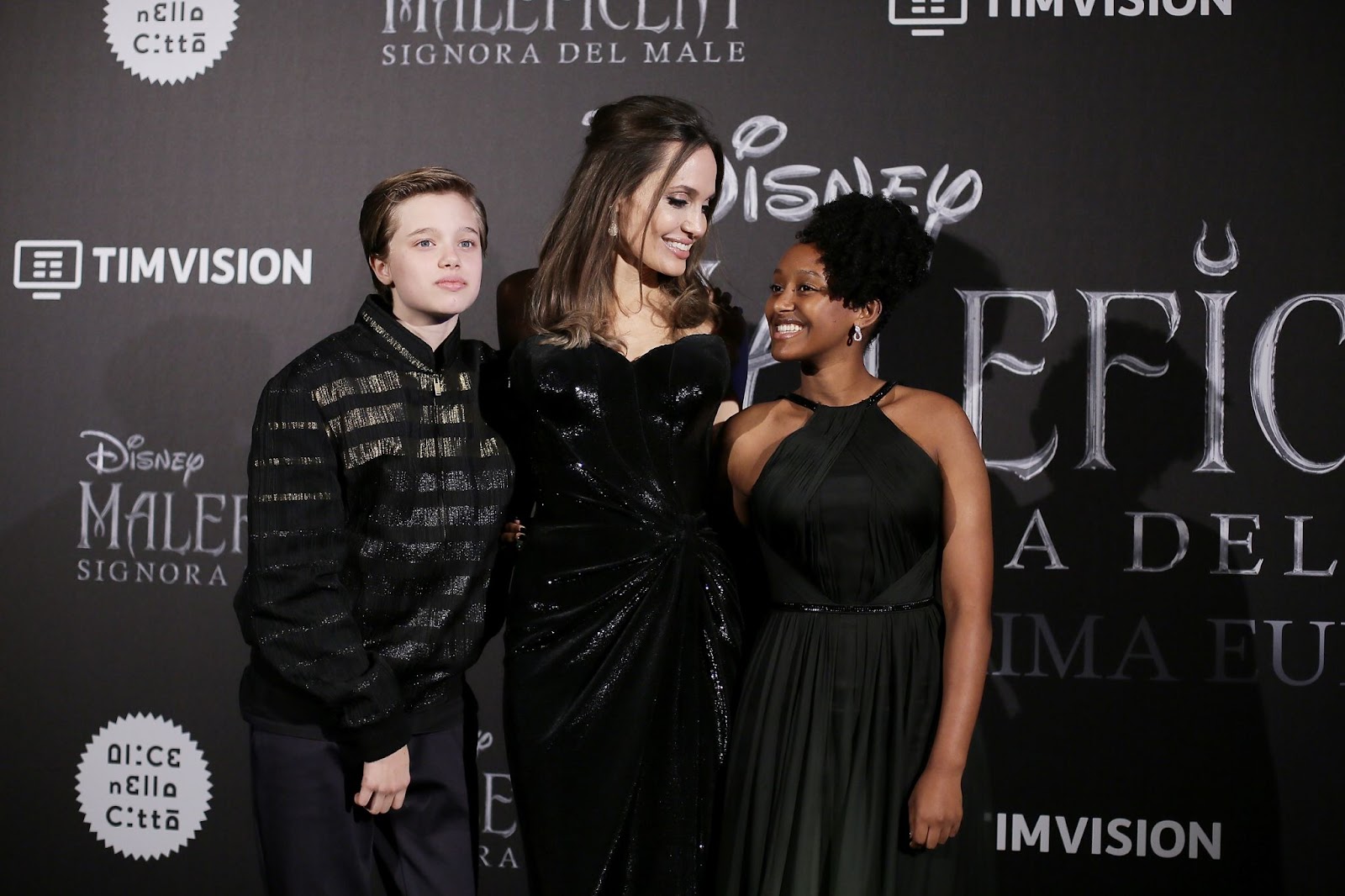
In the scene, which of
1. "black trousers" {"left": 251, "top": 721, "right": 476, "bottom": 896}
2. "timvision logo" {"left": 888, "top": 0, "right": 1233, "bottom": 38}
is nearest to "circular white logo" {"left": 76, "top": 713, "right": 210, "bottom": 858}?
"black trousers" {"left": 251, "top": 721, "right": 476, "bottom": 896}

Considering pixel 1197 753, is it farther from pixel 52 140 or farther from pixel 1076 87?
pixel 52 140

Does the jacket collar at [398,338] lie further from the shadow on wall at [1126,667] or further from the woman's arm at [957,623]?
the shadow on wall at [1126,667]

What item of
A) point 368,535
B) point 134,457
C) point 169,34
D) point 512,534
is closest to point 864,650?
point 512,534

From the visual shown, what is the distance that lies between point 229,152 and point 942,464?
2.22 metres

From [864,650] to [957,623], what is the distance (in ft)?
0.52

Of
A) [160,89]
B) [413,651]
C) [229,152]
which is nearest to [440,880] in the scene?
[413,651]

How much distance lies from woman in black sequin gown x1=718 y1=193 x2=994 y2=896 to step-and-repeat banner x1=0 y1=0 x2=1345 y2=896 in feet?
3.39

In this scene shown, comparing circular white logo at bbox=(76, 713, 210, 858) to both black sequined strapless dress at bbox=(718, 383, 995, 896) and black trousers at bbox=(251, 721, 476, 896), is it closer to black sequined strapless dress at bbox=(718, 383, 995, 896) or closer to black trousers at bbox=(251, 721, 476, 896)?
black trousers at bbox=(251, 721, 476, 896)

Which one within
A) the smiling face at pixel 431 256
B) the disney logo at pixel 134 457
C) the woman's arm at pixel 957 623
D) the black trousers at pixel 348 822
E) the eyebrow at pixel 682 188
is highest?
the eyebrow at pixel 682 188

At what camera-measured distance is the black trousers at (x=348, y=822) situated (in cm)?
200

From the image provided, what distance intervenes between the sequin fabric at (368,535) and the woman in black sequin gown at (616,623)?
112 millimetres

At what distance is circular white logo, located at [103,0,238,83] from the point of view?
10.8ft

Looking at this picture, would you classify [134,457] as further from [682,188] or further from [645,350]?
[682,188]

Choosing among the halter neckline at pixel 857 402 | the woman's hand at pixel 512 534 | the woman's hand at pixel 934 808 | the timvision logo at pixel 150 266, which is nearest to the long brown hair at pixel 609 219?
the halter neckline at pixel 857 402
